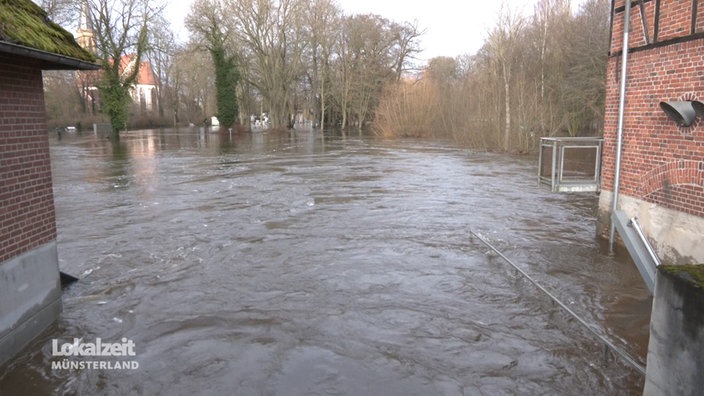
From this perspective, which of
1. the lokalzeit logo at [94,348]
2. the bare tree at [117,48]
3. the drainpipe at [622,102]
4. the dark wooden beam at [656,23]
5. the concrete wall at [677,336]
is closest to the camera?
the concrete wall at [677,336]

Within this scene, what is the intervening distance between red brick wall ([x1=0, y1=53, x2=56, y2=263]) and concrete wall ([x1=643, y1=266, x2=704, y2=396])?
562cm

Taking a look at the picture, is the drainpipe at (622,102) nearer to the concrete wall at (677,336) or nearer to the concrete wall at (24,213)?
the concrete wall at (677,336)

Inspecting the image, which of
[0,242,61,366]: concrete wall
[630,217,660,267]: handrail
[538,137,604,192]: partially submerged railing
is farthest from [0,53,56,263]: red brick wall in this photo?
[538,137,604,192]: partially submerged railing

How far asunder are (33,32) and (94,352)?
3227 millimetres

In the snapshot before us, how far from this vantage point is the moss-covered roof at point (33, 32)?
15.8 ft

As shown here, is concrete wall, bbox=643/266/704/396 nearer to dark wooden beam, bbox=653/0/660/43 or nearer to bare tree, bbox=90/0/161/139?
dark wooden beam, bbox=653/0/660/43

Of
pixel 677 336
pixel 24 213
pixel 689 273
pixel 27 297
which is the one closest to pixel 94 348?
pixel 27 297

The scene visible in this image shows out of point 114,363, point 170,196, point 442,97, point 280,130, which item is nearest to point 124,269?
point 114,363

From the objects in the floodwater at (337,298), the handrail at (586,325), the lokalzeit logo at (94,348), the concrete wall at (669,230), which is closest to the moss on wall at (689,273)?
the handrail at (586,325)

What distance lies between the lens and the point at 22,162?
5.50 m

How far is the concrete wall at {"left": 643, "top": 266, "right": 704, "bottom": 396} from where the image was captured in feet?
10.7

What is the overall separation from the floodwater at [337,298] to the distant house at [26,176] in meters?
0.39

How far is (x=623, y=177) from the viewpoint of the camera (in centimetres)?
877

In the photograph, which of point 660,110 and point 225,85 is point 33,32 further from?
point 225,85
